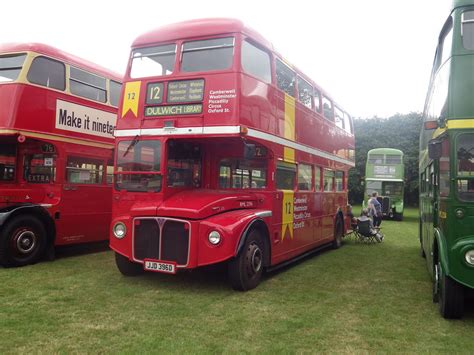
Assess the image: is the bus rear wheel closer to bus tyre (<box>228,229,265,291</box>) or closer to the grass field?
the grass field

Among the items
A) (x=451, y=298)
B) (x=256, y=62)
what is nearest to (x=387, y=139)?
(x=256, y=62)

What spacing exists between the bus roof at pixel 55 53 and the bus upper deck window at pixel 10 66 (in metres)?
0.15

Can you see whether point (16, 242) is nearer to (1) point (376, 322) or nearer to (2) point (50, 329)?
(2) point (50, 329)

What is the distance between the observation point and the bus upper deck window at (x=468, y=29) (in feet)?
17.1

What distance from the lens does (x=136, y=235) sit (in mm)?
6703

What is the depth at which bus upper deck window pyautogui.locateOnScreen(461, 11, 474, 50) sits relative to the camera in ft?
17.1

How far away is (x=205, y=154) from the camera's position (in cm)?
799

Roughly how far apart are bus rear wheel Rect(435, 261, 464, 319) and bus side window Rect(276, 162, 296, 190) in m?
3.28

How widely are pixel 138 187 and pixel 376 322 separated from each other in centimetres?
398

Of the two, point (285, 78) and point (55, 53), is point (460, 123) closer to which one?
point (285, 78)

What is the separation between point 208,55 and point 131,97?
4.79 feet

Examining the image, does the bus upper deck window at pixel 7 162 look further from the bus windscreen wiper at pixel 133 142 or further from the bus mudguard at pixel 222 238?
the bus mudguard at pixel 222 238

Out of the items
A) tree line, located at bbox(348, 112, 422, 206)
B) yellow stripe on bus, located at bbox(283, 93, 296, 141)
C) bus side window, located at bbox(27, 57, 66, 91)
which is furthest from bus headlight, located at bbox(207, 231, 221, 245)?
tree line, located at bbox(348, 112, 422, 206)

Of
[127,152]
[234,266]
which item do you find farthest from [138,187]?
[234,266]
